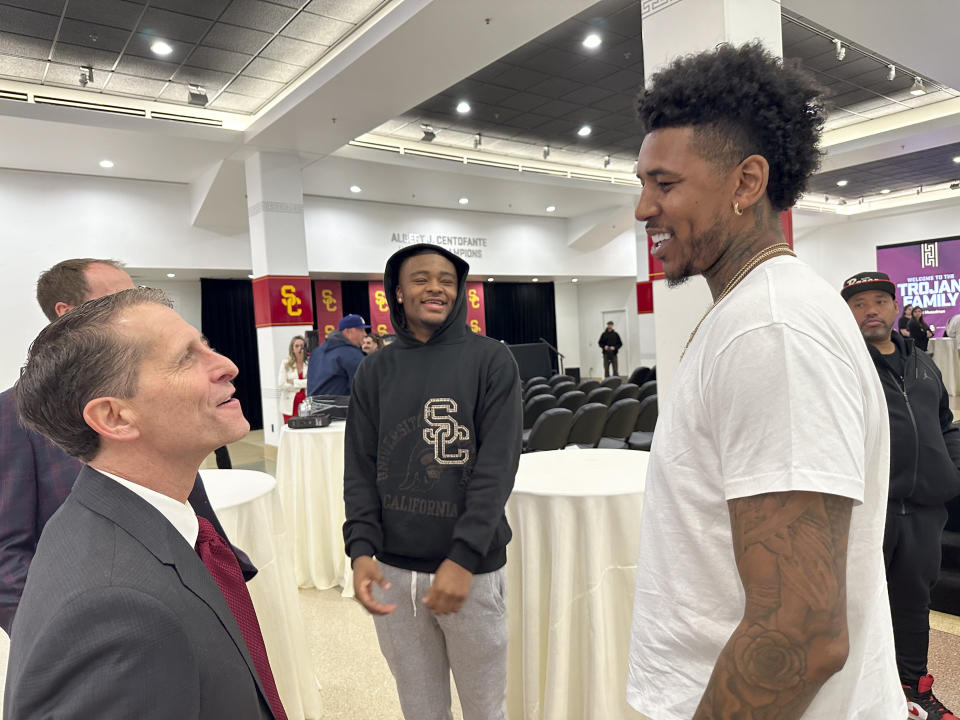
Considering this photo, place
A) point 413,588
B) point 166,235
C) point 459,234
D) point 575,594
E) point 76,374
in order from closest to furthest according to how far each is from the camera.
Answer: point 76,374, point 413,588, point 575,594, point 166,235, point 459,234

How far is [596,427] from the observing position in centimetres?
546

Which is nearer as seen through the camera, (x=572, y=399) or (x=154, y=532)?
(x=154, y=532)

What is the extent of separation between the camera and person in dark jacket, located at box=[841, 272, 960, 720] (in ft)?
7.02

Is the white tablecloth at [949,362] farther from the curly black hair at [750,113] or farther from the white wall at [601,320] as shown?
the curly black hair at [750,113]

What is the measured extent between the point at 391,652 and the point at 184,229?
9.35 meters

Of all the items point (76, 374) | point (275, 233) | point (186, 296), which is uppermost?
point (275, 233)

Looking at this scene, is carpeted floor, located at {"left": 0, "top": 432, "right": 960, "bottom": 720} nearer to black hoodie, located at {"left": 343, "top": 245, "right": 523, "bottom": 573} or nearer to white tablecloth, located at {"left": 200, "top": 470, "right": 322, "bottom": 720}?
white tablecloth, located at {"left": 200, "top": 470, "right": 322, "bottom": 720}

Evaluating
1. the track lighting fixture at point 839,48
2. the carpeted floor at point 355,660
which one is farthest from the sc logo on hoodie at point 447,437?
the track lighting fixture at point 839,48

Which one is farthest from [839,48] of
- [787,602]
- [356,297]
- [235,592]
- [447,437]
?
[356,297]

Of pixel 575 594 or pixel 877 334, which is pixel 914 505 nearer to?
pixel 877 334

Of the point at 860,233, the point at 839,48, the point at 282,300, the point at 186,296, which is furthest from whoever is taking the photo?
the point at 860,233

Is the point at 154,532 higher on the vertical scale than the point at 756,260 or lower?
lower

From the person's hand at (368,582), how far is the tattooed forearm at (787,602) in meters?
0.99

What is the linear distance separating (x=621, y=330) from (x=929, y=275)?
24.6ft
